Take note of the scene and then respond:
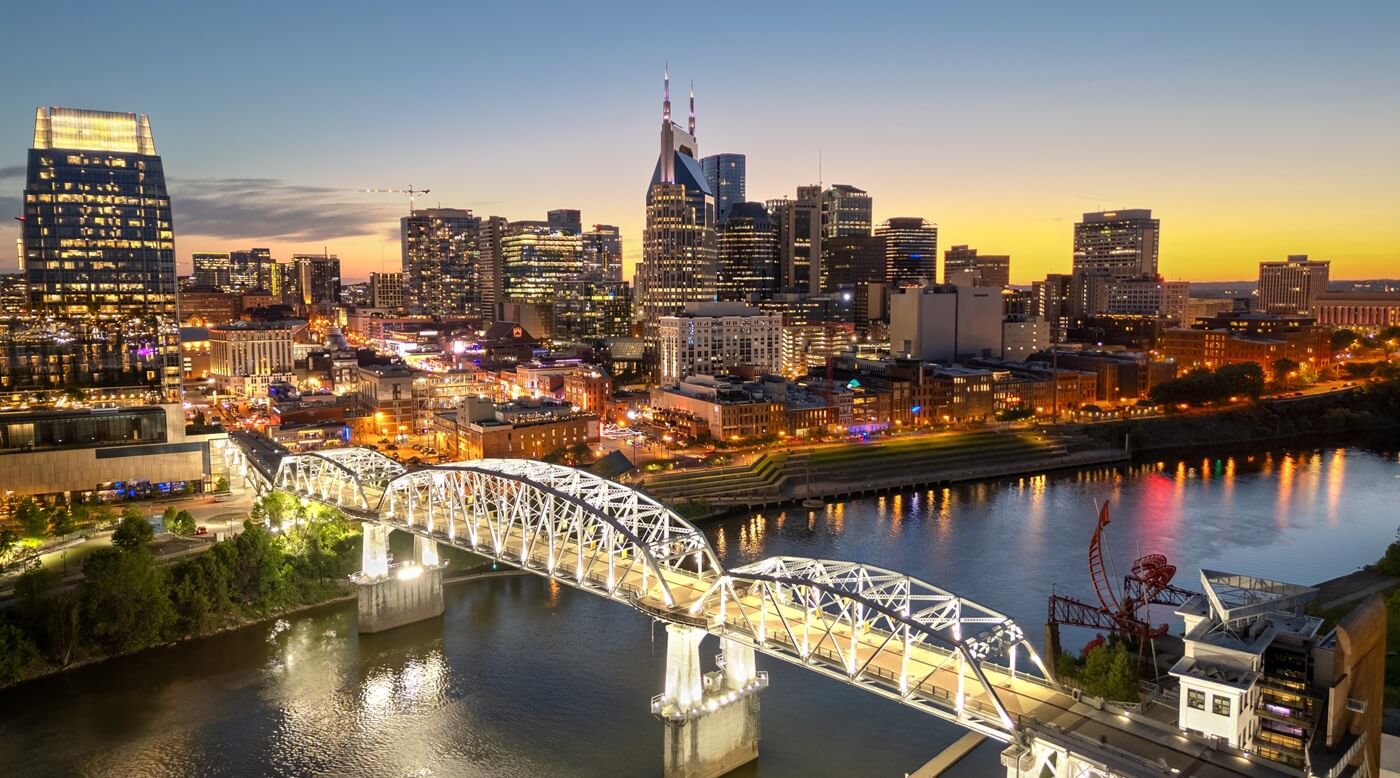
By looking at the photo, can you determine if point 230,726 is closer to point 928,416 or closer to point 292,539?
point 292,539

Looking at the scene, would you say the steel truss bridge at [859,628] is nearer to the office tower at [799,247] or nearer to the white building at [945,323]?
the white building at [945,323]

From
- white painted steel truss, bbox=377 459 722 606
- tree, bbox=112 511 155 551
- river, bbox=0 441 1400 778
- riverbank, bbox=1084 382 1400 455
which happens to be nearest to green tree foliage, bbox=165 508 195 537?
tree, bbox=112 511 155 551

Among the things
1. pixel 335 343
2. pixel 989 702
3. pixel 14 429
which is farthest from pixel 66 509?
pixel 335 343

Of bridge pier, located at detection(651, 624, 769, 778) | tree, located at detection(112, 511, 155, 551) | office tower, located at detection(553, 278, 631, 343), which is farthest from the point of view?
office tower, located at detection(553, 278, 631, 343)

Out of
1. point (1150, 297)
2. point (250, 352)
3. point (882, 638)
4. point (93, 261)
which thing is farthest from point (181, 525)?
point (1150, 297)

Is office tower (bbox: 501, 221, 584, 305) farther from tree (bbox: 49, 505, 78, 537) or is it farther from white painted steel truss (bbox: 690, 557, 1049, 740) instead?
white painted steel truss (bbox: 690, 557, 1049, 740)
